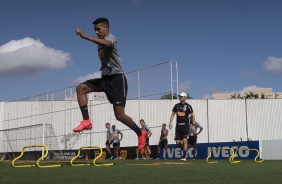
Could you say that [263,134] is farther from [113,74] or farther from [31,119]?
[113,74]

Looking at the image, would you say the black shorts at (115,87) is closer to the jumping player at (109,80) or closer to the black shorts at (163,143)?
the jumping player at (109,80)

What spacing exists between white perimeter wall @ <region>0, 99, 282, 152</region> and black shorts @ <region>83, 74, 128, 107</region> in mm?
13297

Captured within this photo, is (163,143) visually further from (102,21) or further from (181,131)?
(102,21)

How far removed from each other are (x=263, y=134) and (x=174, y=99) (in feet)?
95.6

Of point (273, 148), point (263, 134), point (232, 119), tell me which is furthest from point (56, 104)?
point (263, 134)

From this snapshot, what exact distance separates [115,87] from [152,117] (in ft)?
50.2

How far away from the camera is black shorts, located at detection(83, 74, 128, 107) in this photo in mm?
7668

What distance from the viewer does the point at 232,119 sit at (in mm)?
46906

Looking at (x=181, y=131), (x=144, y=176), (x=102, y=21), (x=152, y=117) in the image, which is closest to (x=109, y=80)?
(x=102, y=21)

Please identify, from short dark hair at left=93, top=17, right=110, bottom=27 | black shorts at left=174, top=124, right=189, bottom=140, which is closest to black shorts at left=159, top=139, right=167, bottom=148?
black shorts at left=174, top=124, right=189, bottom=140

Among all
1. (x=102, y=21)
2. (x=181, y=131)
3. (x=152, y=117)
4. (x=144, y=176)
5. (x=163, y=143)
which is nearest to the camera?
(x=144, y=176)

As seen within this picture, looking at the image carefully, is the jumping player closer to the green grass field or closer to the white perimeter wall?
the green grass field

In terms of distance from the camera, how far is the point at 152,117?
2291 cm

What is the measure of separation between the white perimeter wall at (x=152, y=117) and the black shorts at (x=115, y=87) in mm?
13297
